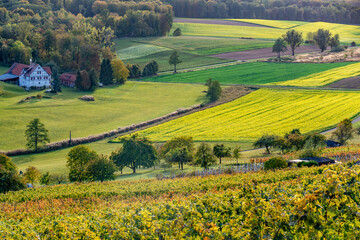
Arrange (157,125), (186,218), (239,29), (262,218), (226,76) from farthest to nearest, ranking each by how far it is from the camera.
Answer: (239,29) < (226,76) < (157,125) < (186,218) < (262,218)

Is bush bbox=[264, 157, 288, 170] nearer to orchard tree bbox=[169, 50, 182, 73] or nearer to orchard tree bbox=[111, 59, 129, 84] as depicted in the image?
orchard tree bbox=[111, 59, 129, 84]

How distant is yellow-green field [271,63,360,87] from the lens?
105062 mm

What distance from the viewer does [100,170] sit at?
52.8 metres

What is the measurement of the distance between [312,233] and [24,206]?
2976cm

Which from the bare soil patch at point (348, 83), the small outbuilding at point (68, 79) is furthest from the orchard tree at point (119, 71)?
the bare soil patch at point (348, 83)

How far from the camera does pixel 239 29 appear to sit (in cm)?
19562

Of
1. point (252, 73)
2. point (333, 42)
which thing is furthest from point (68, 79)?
point (333, 42)

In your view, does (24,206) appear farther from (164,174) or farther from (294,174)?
(294,174)

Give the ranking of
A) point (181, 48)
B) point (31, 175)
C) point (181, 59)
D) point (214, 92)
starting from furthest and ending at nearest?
point (181, 48)
point (181, 59)
point (214, 92)
point (31, 175)

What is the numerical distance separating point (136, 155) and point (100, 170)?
18.4ft

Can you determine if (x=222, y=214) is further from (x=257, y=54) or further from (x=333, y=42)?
(x=333, y=42)

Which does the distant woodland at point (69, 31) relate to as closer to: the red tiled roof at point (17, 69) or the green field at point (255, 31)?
the red tiled roof at point (17, 69)

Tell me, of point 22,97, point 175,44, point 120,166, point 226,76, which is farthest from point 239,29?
point 120,166

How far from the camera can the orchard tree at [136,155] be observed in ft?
186
